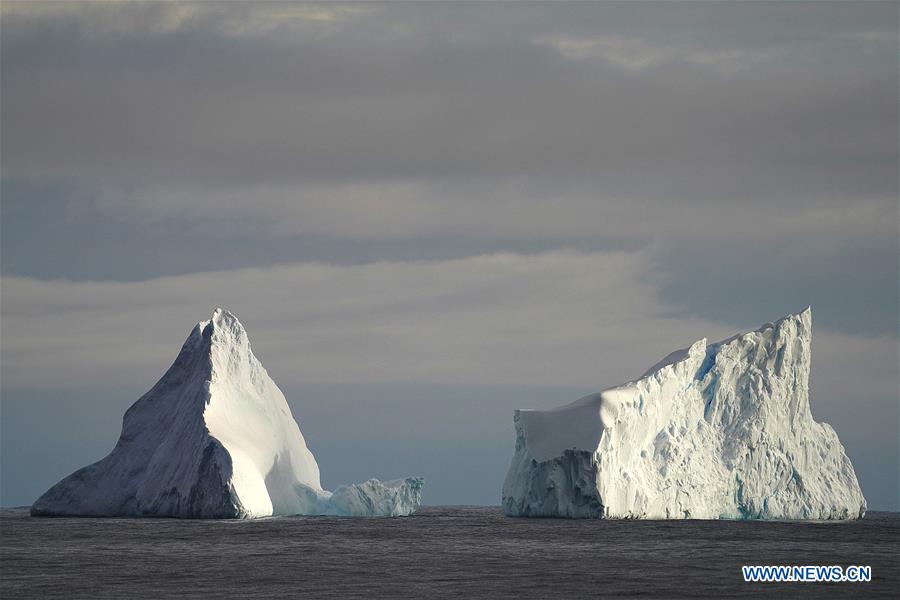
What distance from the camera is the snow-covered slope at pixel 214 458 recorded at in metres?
45.5

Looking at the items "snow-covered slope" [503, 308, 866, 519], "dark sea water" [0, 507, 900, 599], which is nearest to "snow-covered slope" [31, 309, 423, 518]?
"dark sea water" [0, 507, 900, 599]

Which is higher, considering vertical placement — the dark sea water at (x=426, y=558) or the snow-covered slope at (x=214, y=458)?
the snow-covered slope at (x=214, y=458)

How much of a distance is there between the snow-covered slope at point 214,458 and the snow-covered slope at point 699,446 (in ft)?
24.3

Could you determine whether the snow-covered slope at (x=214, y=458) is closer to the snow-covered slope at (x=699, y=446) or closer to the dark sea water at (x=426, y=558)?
the dark sea water at (x=426, y=558)

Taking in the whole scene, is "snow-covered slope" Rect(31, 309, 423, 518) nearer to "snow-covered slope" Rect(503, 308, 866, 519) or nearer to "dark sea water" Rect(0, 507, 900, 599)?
"dark sea water" Rect(0, 507, 900, 599)

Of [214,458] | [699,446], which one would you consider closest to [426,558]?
[214,458]

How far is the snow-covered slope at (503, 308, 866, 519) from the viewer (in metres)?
45.4

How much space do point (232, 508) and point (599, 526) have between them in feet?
39.5

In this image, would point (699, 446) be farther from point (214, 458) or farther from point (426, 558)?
point (426, 558)

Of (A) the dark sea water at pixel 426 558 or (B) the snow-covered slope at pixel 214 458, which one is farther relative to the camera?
(B) the snow-covered slope at pixel 214 458

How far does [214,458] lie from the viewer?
44.2 metres

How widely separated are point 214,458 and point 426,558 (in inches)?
534

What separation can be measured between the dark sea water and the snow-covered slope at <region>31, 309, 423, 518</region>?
4.32 ft

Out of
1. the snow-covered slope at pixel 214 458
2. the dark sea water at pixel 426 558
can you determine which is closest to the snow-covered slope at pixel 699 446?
the dark sea water at pixel 426 558
